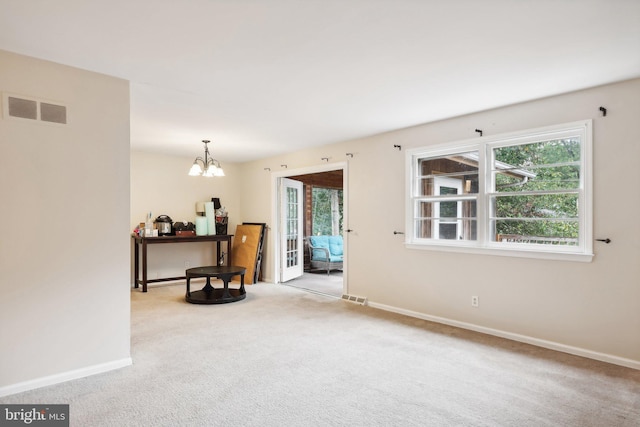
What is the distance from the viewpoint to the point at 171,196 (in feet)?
21.4

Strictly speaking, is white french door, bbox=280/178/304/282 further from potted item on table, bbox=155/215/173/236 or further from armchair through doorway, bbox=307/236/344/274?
potted item on table, bbox=155/215/173/236

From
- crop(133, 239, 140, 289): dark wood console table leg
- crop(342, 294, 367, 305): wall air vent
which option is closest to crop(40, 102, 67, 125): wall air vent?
crop(133, 239, 140, 289): dark wood console table leg

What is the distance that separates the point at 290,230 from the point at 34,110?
4655 mm

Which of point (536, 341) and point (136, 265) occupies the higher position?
point (136, 265)

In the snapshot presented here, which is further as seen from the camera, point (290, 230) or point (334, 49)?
point (290, 230)

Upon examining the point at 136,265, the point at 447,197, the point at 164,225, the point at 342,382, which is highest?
the point at 447,197

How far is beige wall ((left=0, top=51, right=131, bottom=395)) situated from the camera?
2.46m

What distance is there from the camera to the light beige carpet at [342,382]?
2184 mm

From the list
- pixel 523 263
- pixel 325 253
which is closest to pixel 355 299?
pixel 523 263

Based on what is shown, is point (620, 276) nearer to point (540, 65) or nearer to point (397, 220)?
point (540, 65)

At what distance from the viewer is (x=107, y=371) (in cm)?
279

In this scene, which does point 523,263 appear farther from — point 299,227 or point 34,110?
point 299,227

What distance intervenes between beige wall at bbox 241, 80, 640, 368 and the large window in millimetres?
99

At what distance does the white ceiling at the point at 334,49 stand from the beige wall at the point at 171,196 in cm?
267
